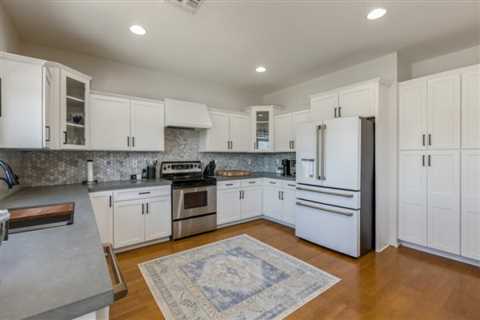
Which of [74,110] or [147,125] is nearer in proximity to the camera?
[74,110]

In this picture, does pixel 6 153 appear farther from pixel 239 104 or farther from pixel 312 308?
pixel 239 104

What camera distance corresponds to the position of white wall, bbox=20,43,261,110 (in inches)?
122

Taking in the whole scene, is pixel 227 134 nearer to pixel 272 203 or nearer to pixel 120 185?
pixel 272 203

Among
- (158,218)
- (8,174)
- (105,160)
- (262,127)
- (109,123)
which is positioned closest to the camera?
(8,174)

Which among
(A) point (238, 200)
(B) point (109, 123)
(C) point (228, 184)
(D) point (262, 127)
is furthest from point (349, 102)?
(B) point (109, 123)

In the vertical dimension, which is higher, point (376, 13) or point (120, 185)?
point (376, 13)

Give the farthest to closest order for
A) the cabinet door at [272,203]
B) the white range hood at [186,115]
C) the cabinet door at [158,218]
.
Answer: the cabinet door at [272,203] < the white range hood at [186,115] < the cabinet door at [158,218]

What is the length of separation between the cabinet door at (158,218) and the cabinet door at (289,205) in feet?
6.48

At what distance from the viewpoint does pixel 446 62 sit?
3.18m

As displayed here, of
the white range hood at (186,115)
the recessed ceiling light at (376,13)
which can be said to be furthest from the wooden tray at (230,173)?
the recessed ceiling light at (376,13)

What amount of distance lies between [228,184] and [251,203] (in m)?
0.66

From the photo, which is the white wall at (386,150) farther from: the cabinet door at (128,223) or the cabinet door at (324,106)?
the cabinet door at (128,223)

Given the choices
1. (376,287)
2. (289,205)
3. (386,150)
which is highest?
(386,150)

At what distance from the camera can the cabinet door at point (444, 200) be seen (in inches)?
107
